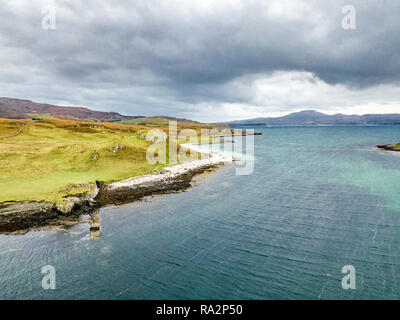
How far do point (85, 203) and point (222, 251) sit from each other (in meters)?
21.1

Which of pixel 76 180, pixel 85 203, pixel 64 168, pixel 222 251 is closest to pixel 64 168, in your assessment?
pixel 64 168

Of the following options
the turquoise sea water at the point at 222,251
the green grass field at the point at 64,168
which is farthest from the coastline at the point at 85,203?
the turquoise sea water at the point at 222,251

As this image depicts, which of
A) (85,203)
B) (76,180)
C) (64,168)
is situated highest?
(64,168)

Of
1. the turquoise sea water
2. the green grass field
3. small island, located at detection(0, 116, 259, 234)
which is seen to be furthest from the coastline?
the turquoise sea water

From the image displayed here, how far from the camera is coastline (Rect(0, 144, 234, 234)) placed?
82.2ft

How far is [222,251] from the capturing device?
20.6 metres

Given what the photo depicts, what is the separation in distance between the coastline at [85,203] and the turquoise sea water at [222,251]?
2.31 m

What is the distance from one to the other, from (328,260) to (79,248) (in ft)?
74.0

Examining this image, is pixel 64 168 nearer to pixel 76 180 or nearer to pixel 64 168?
pixel 64 168

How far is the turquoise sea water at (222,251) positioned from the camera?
15.7 metres

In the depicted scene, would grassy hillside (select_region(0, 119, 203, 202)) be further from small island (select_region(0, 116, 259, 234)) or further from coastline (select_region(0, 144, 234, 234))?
coastline (select_region(0, 144, 234, 234))

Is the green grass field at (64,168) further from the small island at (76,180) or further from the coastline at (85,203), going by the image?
the coastline at (85,203)

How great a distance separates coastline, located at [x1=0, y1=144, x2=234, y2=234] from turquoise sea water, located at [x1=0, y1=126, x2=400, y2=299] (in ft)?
7.58

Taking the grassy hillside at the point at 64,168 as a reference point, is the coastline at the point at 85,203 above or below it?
below
